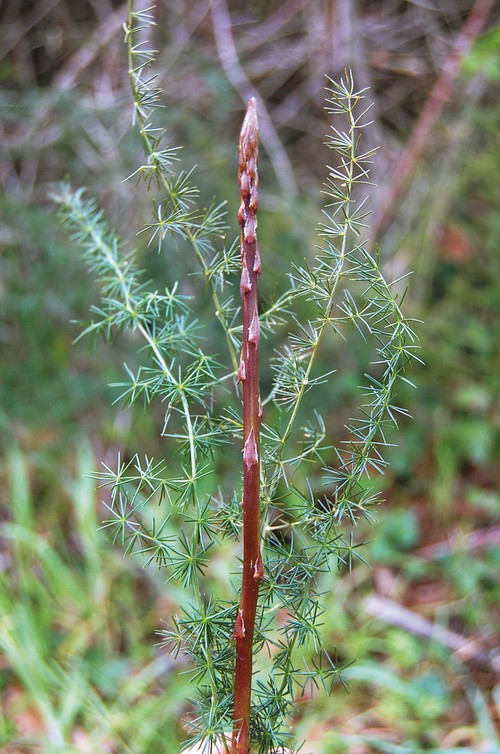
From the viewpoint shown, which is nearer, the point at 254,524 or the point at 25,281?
the point at 254,524

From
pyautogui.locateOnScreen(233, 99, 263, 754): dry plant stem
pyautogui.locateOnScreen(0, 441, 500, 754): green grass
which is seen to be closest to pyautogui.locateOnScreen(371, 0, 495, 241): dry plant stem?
pyautogui.locateOnScreen(0, 441, 500, 754): green grass

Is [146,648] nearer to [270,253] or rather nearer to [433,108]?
[270,253]

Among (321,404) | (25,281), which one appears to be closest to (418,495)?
(321,404)

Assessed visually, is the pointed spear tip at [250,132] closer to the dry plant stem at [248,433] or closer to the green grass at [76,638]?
the dry plant stem at [248,433]

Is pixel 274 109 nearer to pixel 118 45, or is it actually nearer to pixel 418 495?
pixel 118 45

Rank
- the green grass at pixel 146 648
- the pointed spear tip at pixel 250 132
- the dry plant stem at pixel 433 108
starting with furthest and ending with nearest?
the dry plant stem at pixel 433 108, the green grass at pixel 146 648, the pointed spear tip at pixel 250 132

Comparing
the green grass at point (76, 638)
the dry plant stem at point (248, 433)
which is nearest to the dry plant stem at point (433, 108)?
the green grass at point (76, 638)

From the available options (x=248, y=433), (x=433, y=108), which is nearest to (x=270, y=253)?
(x=433, y=108)
